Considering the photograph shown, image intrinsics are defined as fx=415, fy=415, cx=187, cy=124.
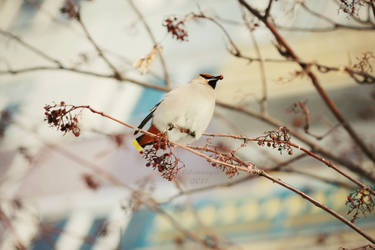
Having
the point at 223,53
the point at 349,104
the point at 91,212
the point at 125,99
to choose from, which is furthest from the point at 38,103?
the point at 349,104

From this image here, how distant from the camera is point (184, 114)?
1504 millimetres

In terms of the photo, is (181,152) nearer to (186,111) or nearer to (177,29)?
(186,111)

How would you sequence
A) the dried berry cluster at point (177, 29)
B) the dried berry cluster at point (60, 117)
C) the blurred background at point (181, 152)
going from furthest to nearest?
the blurred background at point (181, 152) → the dried berry cluster at point (177, 29) → the dried berry cluster at point (60, 117)

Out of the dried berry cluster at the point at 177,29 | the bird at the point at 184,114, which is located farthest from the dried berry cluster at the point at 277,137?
the dried berry cluster at the point at 177,29

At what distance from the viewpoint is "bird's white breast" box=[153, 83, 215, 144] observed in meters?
1.49

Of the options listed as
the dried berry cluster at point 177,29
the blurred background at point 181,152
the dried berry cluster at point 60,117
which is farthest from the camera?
the blurred background at point 181,152

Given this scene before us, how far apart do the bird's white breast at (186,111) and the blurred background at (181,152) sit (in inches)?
10.0

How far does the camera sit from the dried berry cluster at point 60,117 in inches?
39.7

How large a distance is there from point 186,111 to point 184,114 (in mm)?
14

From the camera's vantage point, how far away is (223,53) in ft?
20.5

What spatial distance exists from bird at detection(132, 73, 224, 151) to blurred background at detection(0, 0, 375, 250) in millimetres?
253

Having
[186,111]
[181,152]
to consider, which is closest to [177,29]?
[186,111]

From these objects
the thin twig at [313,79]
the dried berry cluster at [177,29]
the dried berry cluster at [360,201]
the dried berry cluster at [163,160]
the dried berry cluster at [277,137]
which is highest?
the thin twig at [313,79]

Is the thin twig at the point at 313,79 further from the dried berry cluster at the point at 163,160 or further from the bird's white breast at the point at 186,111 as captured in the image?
the dried berry cluster at the point at 163,160
